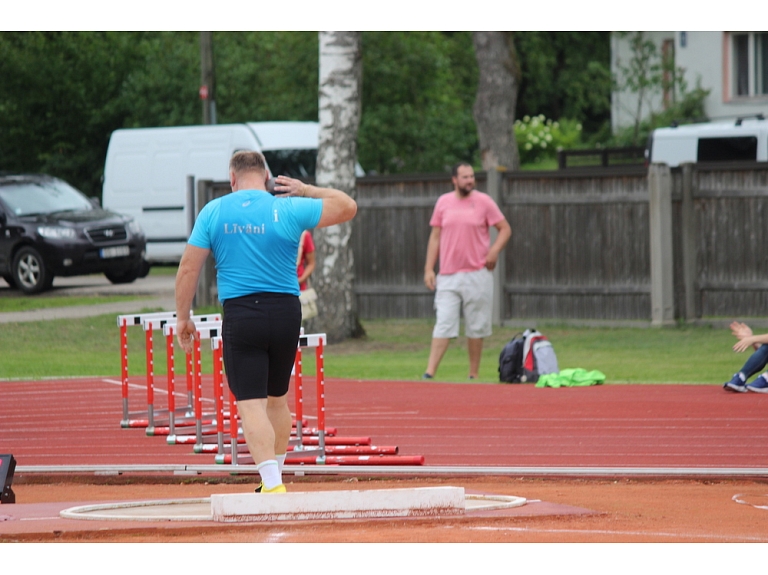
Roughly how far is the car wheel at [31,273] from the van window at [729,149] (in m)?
11.9

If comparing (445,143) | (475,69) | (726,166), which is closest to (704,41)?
(445,143)

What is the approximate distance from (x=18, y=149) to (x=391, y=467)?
1012 inches

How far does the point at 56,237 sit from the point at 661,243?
8797mm

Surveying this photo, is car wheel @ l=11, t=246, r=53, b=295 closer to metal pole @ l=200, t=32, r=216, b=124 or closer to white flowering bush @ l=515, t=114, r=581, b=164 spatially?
metal pole @ l=200, t=32, r=216, b=124

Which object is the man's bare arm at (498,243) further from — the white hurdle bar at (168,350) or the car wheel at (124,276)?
the car wheel at (124,276)

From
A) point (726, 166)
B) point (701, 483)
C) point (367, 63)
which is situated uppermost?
point (367, 63)

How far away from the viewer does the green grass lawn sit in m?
14.3

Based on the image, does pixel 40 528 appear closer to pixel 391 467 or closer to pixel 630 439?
pixel 391 467

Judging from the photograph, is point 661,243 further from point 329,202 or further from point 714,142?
point 329,202

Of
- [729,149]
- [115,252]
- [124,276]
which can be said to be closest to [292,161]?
[124,276]

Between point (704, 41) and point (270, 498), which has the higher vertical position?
point (704, 41)

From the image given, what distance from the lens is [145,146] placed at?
25953 millimetres

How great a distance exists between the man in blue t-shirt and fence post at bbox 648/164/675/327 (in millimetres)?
11372

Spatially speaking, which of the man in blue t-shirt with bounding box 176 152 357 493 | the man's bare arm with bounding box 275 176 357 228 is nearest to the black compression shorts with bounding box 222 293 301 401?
the man in blue t-shirt with bounding box 176 152 357 493
